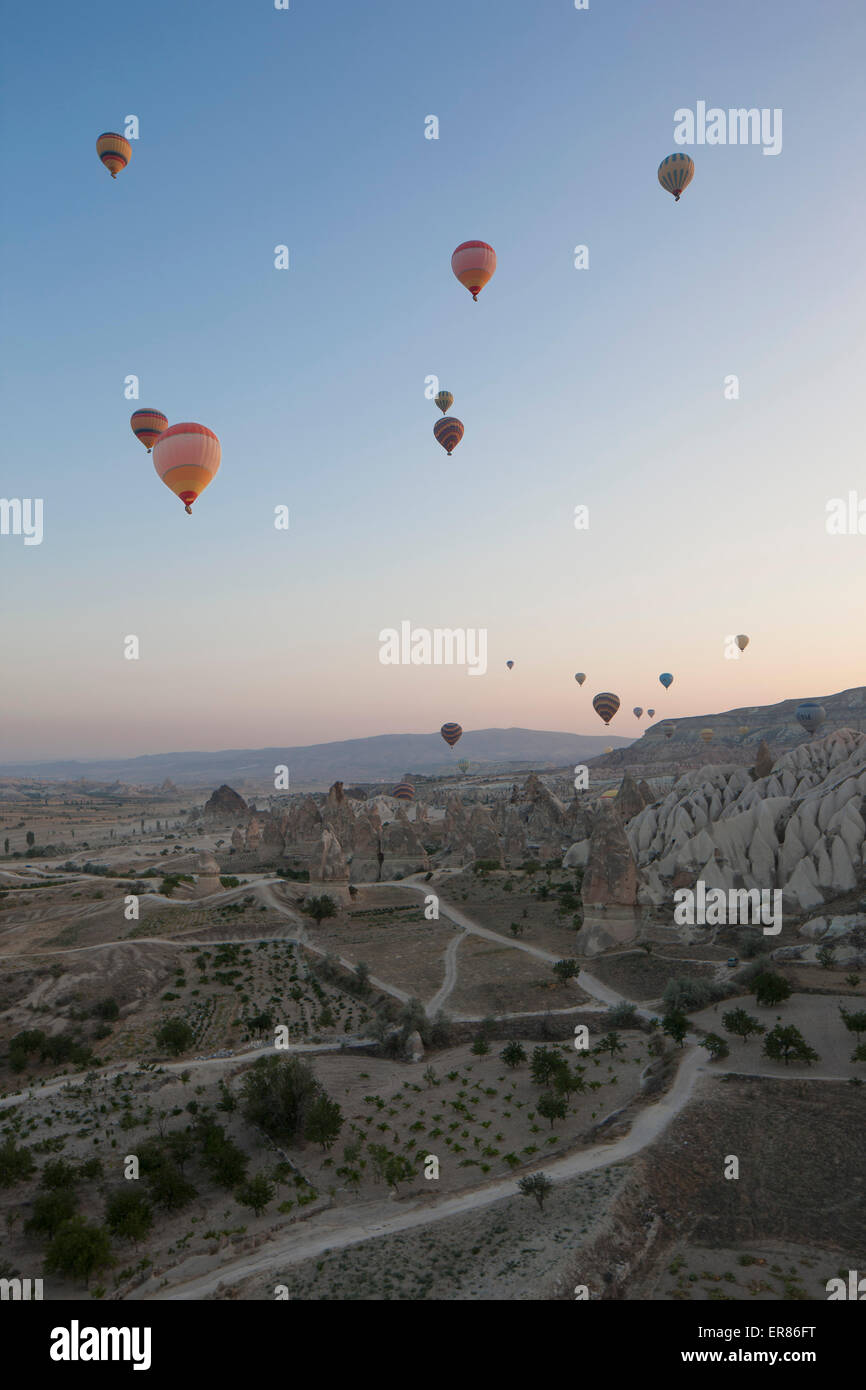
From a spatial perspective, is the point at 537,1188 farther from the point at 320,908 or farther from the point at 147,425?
the point at 147,425

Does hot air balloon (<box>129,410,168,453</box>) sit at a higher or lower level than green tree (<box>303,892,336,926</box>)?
higher

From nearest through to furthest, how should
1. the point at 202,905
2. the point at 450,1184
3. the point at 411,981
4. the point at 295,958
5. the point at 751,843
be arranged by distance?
1. the point at 450,1184
2. the point at 411,981
3. the point at 295,958
4. the point at 751,843
5. the point at 202,905

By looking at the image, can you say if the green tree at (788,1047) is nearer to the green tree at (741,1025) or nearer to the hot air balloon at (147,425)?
the green tree at (741,1025)

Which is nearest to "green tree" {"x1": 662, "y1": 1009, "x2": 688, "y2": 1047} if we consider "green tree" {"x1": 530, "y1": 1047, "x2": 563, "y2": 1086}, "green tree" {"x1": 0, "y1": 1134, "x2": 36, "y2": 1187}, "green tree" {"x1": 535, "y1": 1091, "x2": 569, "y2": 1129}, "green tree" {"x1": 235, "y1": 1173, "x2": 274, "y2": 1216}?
"green tree" {"x1": 530, "y1": 1047, "x2": 563, "y2": 1086}

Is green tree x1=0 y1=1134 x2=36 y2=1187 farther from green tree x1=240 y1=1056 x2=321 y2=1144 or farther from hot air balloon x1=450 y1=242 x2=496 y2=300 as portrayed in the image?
hot air balloon x1=450 y1=242 x2=496 y2=300

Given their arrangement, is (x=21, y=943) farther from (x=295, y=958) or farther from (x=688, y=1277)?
(x=688, y=1277)

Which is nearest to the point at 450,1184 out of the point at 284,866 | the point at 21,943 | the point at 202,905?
the point at 21,943

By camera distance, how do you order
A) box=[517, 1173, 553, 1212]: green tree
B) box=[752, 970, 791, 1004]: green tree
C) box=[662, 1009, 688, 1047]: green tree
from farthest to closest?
box=[752, 970, 791, 1004]: green tree
box=[662, 1009, 688, 1047]: green tree
box=[517, 1173, 553, 1212]: green tree
